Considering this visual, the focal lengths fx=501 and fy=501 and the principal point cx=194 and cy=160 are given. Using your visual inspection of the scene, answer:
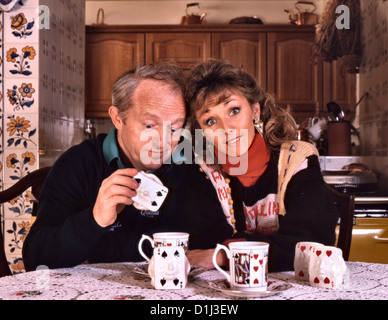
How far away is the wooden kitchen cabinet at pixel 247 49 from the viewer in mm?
4273

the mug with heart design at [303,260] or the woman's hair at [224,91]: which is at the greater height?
the woman's hair at [224,91]

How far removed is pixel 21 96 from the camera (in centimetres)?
249

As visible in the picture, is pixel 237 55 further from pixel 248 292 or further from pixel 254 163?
pixel 248 292

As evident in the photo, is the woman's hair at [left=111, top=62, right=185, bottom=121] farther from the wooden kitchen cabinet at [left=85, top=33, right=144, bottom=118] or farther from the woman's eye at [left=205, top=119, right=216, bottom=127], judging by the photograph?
the wooden kitchen cabinet at [left=85, top=33, right=144, bottom=118]

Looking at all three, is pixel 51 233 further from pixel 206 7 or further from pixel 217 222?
pixel 206 7

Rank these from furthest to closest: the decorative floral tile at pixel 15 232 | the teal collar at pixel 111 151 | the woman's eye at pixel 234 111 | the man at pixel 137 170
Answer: the decorative floral tile at pixel 15 232
the woman's eye at pixel 234 111
the teal collar at pixel 111 151
the man at pixel 137 170

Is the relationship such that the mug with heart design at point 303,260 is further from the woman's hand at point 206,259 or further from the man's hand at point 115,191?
the man's hand at point 115,191

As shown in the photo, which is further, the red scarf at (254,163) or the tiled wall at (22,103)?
the tiled wall at (22,103)

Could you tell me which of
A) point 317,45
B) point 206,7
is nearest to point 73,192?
point 317,45

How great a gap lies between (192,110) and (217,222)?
364mm

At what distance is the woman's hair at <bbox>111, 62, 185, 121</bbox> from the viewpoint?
1532 millimetres

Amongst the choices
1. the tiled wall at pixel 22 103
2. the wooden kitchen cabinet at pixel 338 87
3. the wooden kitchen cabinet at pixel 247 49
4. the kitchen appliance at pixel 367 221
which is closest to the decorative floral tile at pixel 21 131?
the tiled wall at pixel 22 103

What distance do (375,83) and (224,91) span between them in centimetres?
165

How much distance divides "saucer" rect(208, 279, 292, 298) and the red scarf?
71 centimetres
